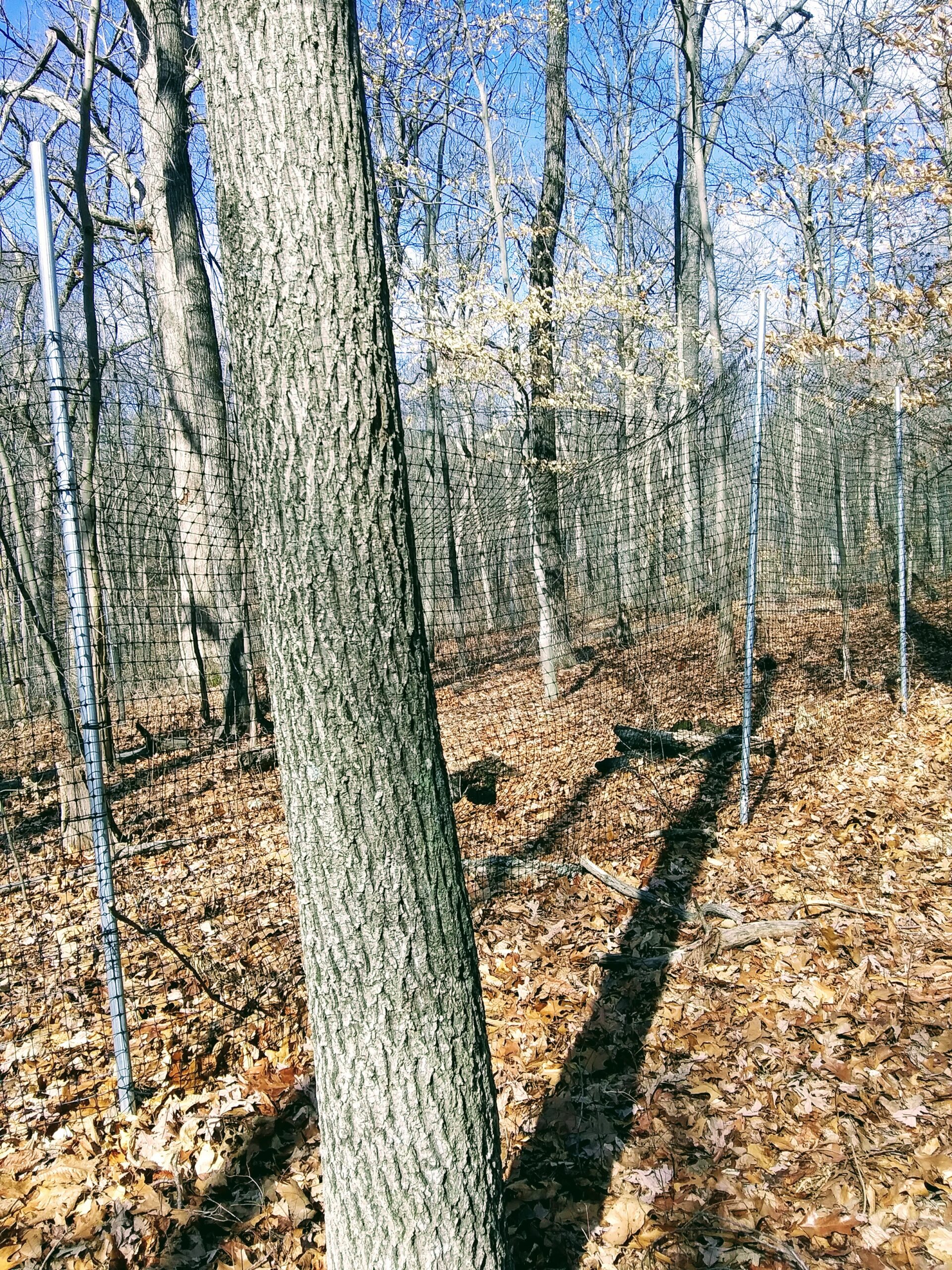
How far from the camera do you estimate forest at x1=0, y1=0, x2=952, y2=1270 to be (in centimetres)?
181

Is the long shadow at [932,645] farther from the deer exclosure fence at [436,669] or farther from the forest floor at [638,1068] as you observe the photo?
the forest floor at [638,1068]

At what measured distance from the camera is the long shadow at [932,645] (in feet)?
29.6

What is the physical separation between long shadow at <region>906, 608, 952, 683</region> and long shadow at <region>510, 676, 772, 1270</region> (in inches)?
242

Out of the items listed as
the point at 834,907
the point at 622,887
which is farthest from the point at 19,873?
the point at 834,907

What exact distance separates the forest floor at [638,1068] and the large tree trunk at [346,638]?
97 cm

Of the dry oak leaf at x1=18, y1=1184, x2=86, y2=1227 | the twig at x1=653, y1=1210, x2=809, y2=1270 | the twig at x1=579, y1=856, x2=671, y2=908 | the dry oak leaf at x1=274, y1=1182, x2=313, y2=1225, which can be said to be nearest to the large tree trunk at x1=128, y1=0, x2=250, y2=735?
the twig at x1=579, y1=856, x2=671, y2=908

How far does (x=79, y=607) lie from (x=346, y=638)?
1.67 m

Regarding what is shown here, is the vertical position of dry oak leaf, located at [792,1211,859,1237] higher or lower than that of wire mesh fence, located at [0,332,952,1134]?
lower

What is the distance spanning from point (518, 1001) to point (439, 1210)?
6.15 feet

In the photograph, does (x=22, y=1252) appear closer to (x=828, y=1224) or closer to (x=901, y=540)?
(x=828, y=1224)

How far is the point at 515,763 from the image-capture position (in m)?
7.43

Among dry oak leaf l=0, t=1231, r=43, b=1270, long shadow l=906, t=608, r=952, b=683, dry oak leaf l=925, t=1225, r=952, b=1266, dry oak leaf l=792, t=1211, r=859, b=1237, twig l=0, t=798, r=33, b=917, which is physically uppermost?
long shadow l=906, t=608, r=952, b=683

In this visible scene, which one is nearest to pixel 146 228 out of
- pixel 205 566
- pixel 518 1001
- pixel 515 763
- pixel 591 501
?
pixel 205 566

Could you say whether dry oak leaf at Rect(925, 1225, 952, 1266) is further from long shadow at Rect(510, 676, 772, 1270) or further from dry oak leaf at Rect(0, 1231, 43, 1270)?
dry oak leaf at Rect(0, 1231, 43, 1270)
